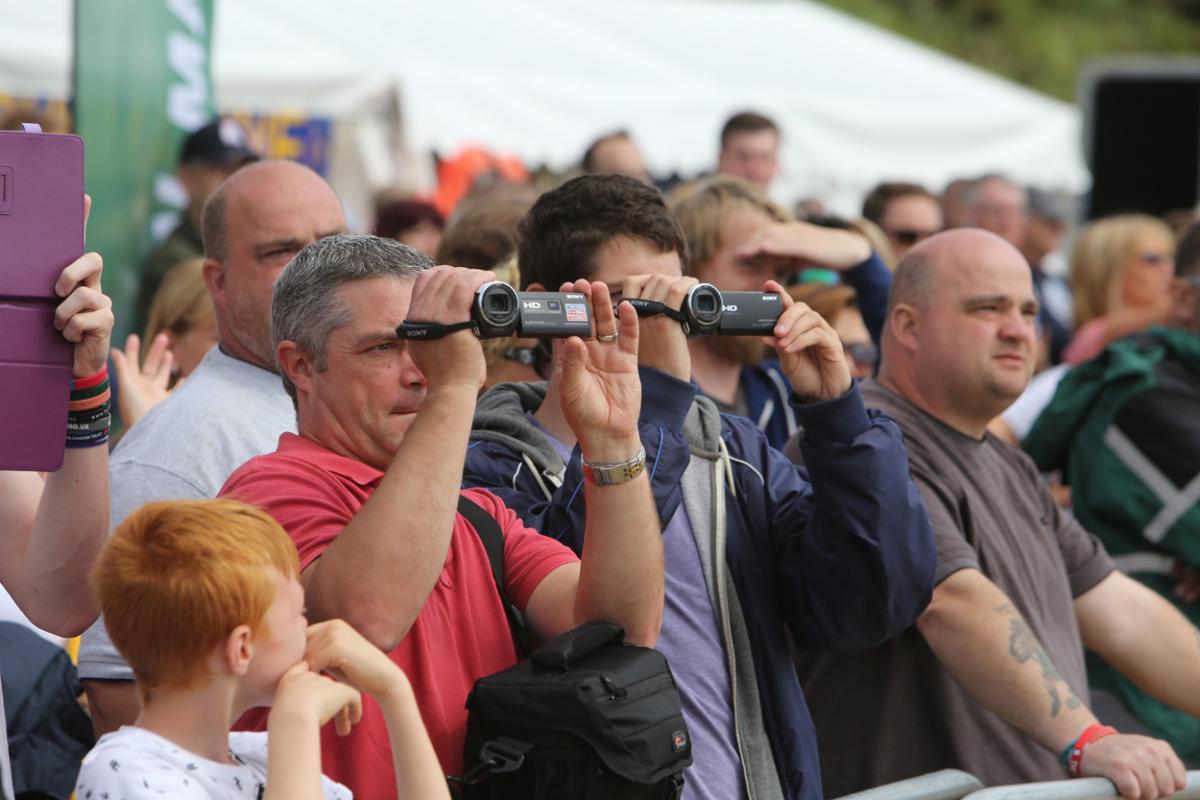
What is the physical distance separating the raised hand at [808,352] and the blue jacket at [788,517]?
0.12 ft

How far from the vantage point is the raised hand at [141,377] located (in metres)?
4.07

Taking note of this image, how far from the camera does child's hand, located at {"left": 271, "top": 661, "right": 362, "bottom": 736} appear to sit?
81.0 inches

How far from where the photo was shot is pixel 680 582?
294cm

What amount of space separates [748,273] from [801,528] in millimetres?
1555

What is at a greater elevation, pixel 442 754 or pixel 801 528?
pixel 801 528

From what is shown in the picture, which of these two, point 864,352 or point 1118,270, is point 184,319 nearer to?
point 864,352

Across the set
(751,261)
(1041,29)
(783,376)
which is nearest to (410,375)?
(751,261)

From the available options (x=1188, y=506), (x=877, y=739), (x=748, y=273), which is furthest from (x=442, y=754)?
(x=1188, y=506)

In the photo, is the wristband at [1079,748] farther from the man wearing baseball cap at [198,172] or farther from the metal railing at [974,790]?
the man wearing baseball cap at [198,172]

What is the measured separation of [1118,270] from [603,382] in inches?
231

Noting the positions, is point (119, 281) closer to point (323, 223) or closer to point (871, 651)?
point (323, 223)

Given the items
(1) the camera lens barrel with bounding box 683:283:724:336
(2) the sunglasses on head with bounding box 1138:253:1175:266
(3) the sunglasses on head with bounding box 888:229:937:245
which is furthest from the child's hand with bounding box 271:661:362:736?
(2) the sunglasses on head with bounding box 1138:253:1175:266

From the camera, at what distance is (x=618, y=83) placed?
10867mm

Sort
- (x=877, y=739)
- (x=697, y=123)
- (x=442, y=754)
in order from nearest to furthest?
(x=442, y=754), (x=877, y=739), (x=697, y=123)
